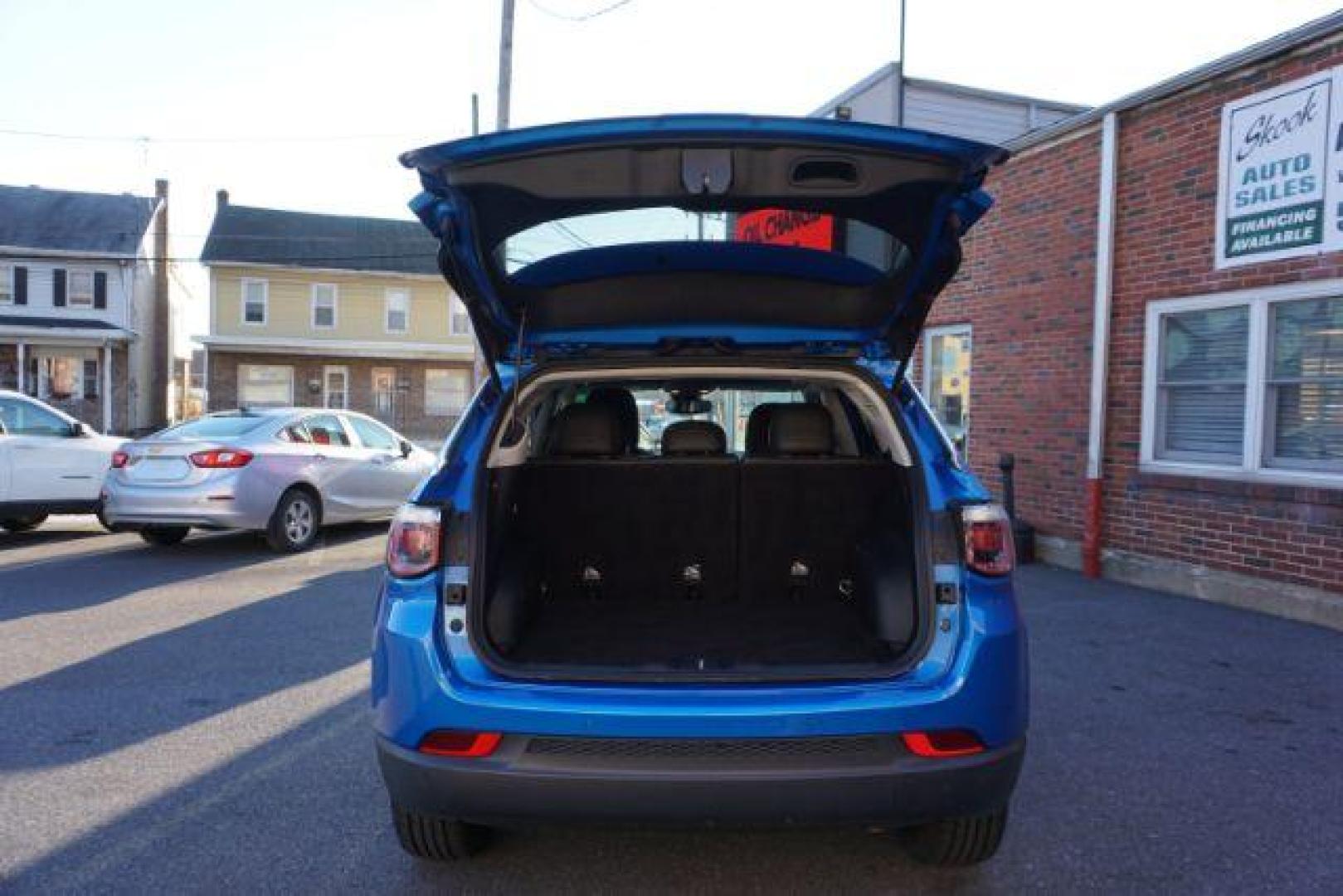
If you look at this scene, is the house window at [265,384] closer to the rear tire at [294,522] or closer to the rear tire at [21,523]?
the rear tire at [21,523]

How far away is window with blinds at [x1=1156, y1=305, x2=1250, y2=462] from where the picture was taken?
6891 mm

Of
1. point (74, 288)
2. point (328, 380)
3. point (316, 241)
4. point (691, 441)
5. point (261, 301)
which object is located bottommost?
point (691, 441)

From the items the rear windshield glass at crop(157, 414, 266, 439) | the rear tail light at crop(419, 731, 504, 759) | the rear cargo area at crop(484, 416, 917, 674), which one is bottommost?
the rear tail light at crop(419, 731, 504, 759)

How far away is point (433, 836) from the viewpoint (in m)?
2.78

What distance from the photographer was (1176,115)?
23.5 feet

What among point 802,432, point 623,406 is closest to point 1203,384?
point 802,432

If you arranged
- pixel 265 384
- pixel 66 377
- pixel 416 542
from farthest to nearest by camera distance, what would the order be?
pixel 265 384 → pixel 66 377 → pixel 416 542

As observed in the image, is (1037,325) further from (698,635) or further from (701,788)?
(701,788)

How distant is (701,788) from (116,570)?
724 centimetres

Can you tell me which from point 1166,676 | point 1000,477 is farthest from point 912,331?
point 1000,477

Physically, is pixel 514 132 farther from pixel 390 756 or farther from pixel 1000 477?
pixel 1000 477

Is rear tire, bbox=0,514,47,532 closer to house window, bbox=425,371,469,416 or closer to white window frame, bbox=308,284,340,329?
house window, bbox=425,371,469,416

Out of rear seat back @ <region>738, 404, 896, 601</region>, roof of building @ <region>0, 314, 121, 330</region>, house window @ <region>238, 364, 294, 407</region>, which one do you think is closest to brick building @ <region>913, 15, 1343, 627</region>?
rear seat back @ <region>738, 404, 896, 601</region>

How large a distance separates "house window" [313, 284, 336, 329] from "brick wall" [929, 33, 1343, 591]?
943 inches
